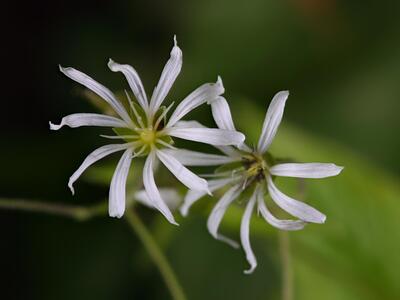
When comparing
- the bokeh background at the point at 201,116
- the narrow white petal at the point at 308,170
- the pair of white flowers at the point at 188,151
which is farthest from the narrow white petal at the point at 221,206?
the bokeh background at the point at 201,116

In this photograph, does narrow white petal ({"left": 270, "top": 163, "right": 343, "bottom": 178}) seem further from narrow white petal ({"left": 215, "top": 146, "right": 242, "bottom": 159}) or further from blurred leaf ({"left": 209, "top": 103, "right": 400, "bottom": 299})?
blurred leaf ({"left": 209, "top": 103, "right": 400, "bottom": 299})

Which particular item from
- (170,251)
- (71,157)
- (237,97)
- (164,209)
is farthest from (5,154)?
(164,209)

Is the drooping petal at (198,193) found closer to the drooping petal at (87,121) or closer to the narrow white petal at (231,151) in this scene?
the narrow white petal at (231,151)

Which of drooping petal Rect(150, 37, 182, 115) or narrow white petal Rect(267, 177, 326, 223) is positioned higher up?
drooping petal Rect(150, 37, 182, 115)

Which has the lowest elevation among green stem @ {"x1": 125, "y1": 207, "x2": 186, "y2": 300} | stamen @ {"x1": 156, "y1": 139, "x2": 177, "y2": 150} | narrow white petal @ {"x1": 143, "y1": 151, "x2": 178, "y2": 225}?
green stem @ {"x1": 125, "y1": 207, "x2": 186, "y2": 300}

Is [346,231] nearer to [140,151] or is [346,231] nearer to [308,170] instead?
[308,170]

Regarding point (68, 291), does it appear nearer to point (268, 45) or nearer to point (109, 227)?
point (109, 227)

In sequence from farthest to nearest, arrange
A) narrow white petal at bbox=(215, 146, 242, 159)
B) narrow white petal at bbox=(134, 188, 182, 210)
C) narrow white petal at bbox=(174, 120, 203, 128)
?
1. narrow white petal at bbox=(134, 188, 182, 210)
2. narrow white petal at bbox=(215, 146, 242, 159)
3. narrow white petal at bbox=(174, 120, 203, 128)

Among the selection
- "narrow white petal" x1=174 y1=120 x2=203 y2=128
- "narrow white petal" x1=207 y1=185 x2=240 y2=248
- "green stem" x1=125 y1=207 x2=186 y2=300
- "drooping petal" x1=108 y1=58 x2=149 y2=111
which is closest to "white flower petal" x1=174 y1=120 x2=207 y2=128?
"narrow white petal" x1=174 y1=120 x2=203 y2=128

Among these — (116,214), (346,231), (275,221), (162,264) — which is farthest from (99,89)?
Answer: (346,231)
